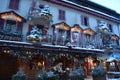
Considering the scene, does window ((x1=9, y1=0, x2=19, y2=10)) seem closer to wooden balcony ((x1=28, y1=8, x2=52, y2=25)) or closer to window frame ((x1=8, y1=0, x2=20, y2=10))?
window frame ((x1=8, y1=0, x2=20, y2=10))

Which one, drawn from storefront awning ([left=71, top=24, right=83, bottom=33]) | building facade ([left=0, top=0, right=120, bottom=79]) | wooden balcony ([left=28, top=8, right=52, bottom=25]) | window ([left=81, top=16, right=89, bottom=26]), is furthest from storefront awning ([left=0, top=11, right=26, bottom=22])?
window ([left=81, top=16, right=89, bottom=26])

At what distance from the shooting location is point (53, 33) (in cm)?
1730

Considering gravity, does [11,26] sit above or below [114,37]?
above

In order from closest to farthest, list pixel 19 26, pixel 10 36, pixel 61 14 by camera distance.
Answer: pixel 10 36, pixel 19 26, pixel 61 14

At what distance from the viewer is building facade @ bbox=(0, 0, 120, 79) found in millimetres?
13953

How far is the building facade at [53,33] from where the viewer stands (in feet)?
45.8

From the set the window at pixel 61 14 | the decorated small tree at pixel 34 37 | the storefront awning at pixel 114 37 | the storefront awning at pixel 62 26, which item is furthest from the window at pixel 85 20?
the decorated small tree at pixel 34 37

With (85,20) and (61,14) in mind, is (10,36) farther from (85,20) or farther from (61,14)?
(85,20)

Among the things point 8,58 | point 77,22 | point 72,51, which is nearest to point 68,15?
point 77,22

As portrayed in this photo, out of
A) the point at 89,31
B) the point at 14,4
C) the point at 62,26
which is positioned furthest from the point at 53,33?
the point at 89,31

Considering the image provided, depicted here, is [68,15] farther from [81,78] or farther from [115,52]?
[81,78]

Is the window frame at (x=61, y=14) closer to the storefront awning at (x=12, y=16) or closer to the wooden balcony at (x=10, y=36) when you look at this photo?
the storefront awning at (x=12, y=16)

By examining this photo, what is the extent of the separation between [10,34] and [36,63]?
407 centimetres

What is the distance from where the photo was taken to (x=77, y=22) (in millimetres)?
19859
